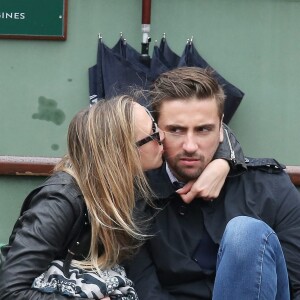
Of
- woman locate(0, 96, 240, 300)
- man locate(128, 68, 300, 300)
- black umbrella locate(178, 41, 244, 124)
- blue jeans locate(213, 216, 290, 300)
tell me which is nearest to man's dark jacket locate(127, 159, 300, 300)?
man locate(128, 68, 300, 300)

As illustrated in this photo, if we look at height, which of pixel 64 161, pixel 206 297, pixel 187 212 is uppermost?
pixel 64 161

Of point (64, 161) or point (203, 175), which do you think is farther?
point (203, 175)

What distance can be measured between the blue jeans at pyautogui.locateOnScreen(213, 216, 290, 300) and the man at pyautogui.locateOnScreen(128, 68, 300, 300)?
33cm

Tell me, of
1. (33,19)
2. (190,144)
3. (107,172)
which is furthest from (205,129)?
(33,19)

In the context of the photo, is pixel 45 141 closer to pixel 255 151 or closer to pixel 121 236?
pixel 255 151

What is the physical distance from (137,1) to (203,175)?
6.12 ft

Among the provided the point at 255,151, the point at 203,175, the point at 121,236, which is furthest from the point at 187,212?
the point at 255,151

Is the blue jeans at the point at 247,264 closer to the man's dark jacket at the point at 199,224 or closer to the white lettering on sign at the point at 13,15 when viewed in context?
the man's dark jacket at the point at 199,224

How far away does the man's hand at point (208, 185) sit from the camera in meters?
3.06

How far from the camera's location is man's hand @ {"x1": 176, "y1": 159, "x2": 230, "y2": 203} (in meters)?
3.06

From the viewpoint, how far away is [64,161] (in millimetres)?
2898

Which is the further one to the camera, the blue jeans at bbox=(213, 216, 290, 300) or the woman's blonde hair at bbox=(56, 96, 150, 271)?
the woman's blonde hair at bbox=(56, 96, 150, 271)

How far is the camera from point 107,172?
2754 millimetres

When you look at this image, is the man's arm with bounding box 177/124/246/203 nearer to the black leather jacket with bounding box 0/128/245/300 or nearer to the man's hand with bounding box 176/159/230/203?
the man's hand with bounding box 176/159/230/203
